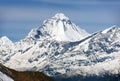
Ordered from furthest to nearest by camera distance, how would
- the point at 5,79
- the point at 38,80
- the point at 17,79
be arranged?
1. the point at 38,80
2. the point at 17,79
3. the point at 5,79

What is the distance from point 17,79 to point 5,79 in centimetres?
2307

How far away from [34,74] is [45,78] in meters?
5.24

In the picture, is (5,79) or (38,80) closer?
(5,79)

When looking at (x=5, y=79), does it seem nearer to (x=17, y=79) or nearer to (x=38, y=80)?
(x=17, y=79)

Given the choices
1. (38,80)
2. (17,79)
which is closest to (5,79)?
(17,79)

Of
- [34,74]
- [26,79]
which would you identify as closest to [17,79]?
[26,79]

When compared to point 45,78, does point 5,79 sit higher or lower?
lower

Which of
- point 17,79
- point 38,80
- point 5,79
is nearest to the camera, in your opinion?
point 5,79

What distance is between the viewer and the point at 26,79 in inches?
4771

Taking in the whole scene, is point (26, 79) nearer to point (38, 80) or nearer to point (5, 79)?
point (38, 80)

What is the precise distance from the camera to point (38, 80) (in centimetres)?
12812

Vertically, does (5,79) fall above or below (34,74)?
below

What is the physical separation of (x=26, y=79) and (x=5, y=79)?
A: 29.1 meters

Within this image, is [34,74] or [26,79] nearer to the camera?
[26,79]
